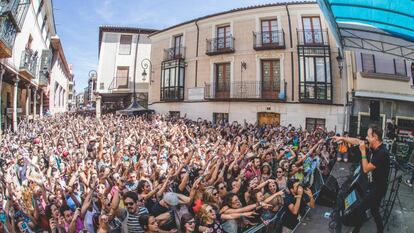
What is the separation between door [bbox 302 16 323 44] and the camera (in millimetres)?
15594

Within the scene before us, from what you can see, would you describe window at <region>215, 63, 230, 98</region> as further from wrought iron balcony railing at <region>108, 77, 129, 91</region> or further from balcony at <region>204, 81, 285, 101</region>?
wrought iron balcony railing at <region>108, 77, 129, 91</region>

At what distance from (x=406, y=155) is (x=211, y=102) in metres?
11.8

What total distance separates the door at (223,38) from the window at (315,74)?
502 cm

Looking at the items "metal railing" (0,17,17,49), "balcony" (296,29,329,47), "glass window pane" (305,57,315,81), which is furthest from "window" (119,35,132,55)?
"glass window pane" (305,57,315,81)

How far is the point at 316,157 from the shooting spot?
6.99 meters

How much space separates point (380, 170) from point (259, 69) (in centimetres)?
1383

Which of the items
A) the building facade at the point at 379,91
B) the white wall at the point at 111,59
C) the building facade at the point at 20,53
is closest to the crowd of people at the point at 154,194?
the building facade at the point at 20,53

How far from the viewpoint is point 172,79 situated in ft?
67.9

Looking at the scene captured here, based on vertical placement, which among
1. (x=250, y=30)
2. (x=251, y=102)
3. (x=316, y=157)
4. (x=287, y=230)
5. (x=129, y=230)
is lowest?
(x=287, y=230)

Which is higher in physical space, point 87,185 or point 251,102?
point 251,102

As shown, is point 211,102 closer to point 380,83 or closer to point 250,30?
point 250,30

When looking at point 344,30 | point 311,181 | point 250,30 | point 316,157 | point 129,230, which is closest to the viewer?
point 129,230

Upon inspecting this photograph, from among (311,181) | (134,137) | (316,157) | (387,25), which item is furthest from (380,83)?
(134,137)

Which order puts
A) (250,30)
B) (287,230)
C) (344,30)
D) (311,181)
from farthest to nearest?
1. (250,30)
2. (344,30)
3. (311,181)
4. (287,230)
